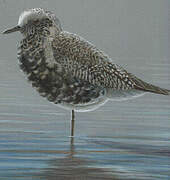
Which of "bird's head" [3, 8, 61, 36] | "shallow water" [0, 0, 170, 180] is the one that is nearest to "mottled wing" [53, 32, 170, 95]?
"bird's head" [3, 8, 61, 36]

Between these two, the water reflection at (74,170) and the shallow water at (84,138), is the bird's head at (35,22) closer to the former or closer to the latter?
the shallow water at (84,138)

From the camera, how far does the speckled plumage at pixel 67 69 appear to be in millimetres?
13297

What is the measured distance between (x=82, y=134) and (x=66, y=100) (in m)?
0.97

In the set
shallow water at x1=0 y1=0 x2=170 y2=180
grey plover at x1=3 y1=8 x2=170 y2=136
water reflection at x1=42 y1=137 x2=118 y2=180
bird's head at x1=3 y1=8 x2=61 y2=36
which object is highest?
bird's head at x1=3 y1=8 x2=61 y2=36

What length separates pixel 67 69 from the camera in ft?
43.6

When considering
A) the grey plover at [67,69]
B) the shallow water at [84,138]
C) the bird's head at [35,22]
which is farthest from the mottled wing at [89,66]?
the shallow water at [84,138]

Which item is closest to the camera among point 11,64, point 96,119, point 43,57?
point 43,57

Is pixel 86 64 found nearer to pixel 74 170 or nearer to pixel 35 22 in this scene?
pixel 35 22

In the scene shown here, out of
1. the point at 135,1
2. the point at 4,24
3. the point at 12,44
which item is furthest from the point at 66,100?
the point at 135,1

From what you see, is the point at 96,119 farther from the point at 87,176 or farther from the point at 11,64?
the point at 11,64

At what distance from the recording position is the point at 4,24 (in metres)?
40.7

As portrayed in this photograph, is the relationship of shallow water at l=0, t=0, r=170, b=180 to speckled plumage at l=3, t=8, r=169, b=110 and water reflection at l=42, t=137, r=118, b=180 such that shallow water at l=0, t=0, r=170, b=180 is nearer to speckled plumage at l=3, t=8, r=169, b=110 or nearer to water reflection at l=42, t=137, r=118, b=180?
water reflection at l=42, t=137, r=118, b=180

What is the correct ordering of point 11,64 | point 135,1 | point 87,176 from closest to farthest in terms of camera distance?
point 87,176
point 11,64
point 135,1

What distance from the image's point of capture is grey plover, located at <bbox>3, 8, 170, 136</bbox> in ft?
43.6
